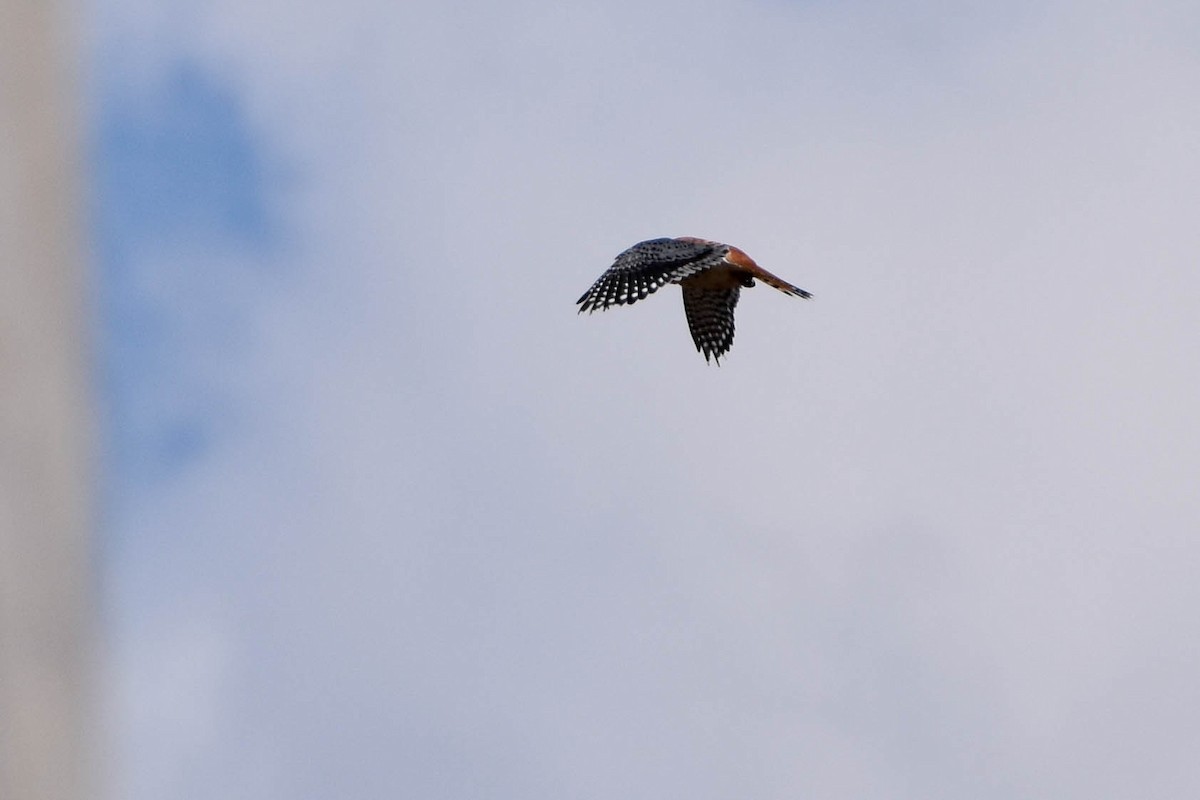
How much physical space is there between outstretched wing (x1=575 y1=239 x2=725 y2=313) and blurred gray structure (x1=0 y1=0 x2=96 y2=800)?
21637mm

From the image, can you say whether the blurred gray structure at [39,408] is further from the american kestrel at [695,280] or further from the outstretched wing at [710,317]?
the outstretched wing at [710,317]

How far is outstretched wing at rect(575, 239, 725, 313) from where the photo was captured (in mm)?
23469

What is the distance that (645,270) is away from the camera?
78.3ft

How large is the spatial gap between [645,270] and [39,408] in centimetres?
2254

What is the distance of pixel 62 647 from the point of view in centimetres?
148

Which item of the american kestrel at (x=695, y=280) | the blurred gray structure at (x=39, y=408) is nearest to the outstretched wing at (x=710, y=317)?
the american kestrel at (x=695, y=280)

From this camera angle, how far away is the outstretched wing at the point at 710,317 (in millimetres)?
27031

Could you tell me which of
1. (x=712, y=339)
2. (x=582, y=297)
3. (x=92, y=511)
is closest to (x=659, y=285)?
(x=582, y=297)

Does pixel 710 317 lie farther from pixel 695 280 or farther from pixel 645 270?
pixel 645 270

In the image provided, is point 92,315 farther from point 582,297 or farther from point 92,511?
point 582,297

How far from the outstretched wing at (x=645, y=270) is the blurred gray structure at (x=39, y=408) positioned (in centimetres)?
2164

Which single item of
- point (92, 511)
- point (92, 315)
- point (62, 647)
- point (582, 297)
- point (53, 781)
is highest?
point (582, 297)

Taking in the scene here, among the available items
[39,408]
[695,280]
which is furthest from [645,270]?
[39,408]

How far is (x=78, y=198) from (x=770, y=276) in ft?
78.1
